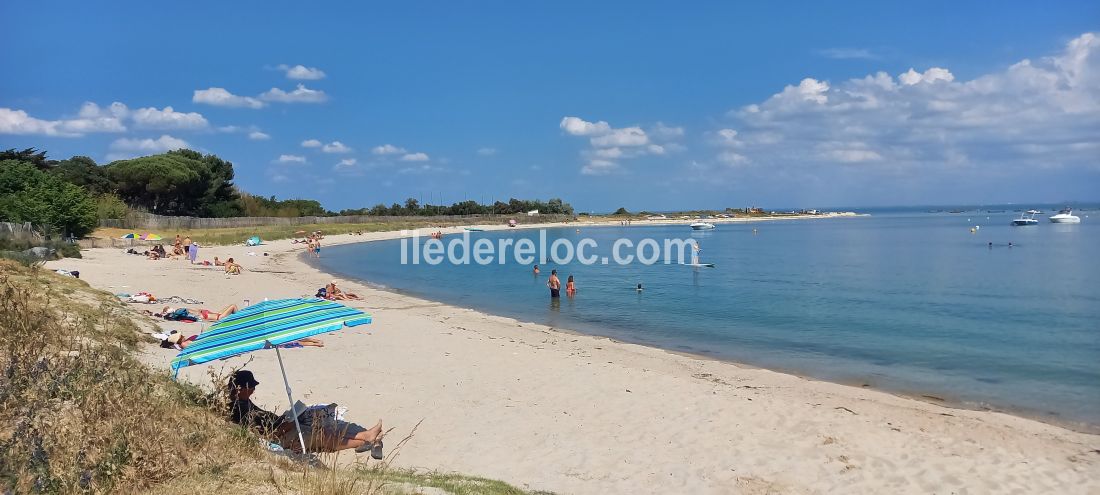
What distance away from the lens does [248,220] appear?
66812mm

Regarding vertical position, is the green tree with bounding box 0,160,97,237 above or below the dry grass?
above

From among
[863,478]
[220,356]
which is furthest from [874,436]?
[220,356]

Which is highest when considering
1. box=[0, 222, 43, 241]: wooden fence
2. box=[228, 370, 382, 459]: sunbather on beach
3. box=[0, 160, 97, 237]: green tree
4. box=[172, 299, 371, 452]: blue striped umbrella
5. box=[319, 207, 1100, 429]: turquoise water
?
box=[0, 160, 97, 237]: green tree

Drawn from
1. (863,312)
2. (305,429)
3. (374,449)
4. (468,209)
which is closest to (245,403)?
(305,429)

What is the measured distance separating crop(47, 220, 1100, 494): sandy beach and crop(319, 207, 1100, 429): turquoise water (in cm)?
221

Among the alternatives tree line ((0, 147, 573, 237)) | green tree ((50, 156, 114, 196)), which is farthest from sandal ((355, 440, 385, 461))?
green tree ((50, 156, 114, 196))

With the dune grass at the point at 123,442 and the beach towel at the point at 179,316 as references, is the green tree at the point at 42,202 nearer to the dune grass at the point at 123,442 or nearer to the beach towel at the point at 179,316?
the beach towel at the point at 179,316

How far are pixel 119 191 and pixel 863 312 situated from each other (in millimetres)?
62543

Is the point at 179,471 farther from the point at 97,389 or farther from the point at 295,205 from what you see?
the point at 295,205

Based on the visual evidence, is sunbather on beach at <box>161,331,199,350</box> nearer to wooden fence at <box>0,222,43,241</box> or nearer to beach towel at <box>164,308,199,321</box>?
beach towel at <box>164,308,199,321</box>

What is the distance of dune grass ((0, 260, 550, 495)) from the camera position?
13.0 ft

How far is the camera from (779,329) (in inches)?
734

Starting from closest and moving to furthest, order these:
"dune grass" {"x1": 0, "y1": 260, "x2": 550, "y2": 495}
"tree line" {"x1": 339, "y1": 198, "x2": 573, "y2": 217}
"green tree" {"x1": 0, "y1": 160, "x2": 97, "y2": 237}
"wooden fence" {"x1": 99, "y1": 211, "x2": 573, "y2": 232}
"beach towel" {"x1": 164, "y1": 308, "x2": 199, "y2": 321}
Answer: "dune grass" {"x1": 0, "y1": 260, "x2": 550, "y2": 495}, "beach towel" {"x1": 164, "y1": 308, "x2": 199, "y2": 321}, "green tree" {"x1": 0, "y1": 160, "x2": 97, "y2": 237}, "wooden fence" {"x1": 99, "y1": 211, "x2": 573, "y2": 232}, "tree line" {"x1": 339, "y1": 198, "x2": 573, "y2": 217}

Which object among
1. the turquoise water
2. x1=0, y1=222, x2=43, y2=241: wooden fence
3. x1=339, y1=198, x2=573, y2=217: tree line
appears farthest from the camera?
x1=339, y1=198, x2=573, y2=217: tree line
